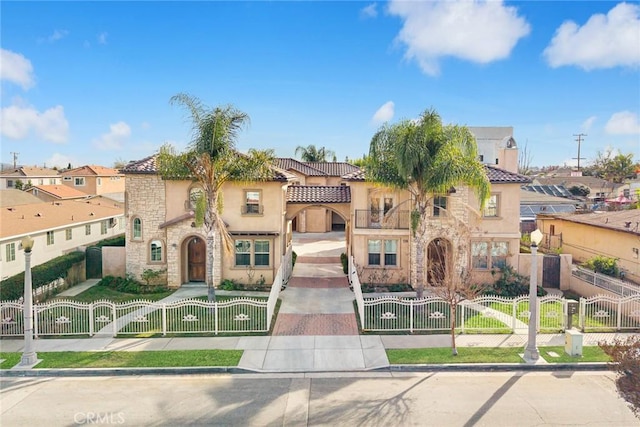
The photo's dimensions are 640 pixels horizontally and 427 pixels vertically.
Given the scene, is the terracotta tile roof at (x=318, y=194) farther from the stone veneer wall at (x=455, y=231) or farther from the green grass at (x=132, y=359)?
the green grass at (x=132, y=359)

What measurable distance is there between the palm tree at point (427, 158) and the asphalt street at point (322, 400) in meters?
7.01

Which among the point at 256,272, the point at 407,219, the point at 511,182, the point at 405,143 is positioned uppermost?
the point at 405,143

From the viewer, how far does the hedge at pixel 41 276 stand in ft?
55.6

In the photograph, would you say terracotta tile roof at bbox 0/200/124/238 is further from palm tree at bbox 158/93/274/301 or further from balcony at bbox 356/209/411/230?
balcony at bbox 356/209/411/230

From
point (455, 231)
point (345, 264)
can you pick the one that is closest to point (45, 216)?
point (345, 264)

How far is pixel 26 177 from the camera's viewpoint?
66.1 meters

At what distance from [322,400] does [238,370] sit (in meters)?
2.99

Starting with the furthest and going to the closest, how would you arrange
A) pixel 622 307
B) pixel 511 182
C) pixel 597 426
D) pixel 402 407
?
pixel 511 182, pixel 622 307, pixel 402 407, pixel 597 426

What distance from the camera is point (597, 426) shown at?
9672 mm

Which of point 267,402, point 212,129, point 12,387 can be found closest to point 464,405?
point 267,402

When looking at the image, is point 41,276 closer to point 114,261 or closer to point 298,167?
point 114,261

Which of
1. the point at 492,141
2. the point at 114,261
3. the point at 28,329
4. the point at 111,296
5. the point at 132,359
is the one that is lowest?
the point at 132,359

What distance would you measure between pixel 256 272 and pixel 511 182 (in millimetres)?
13417

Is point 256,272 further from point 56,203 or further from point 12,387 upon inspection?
point 56,203
